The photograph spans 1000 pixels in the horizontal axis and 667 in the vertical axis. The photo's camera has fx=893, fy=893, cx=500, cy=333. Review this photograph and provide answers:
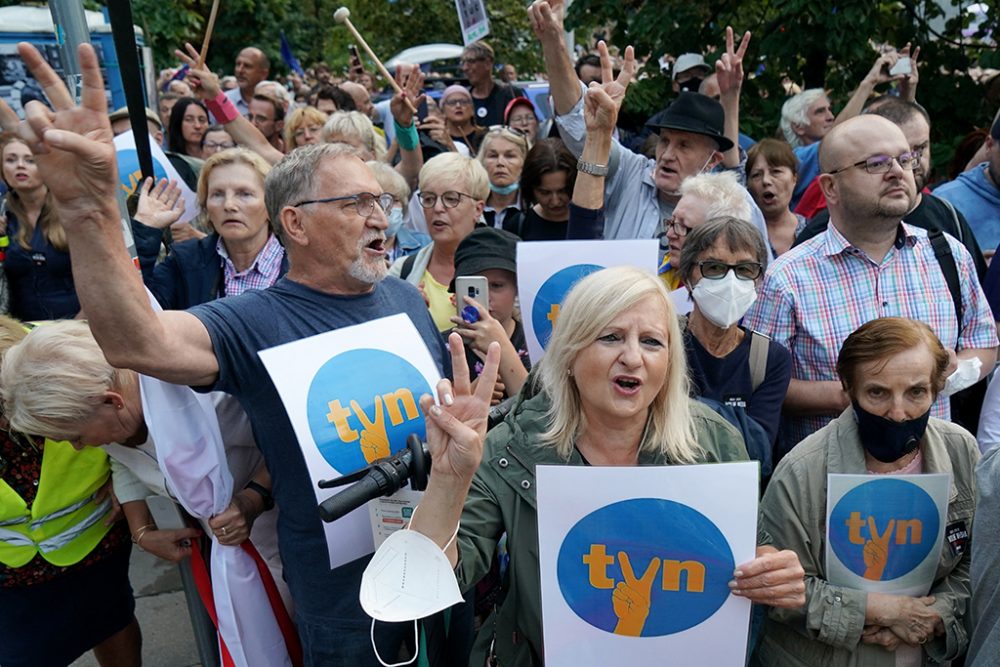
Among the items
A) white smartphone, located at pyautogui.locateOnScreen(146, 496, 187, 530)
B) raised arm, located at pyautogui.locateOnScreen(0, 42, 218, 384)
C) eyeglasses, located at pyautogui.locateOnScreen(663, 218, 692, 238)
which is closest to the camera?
raised arm, located at pyautogui.locateOnScreen(0, 42, 218, 384)

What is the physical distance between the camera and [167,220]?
4125 millimetres

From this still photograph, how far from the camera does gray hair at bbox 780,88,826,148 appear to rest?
6340mm

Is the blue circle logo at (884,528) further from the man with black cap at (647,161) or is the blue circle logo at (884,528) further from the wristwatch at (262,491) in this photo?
the man with black cap at (647,161)

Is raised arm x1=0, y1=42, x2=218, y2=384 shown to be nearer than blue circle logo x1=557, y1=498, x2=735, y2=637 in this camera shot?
Yes

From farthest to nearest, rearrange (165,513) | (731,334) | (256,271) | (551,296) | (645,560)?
(256,271), (551,296), (731,334), (165,513), (645,560)

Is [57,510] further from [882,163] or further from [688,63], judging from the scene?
[688,63]

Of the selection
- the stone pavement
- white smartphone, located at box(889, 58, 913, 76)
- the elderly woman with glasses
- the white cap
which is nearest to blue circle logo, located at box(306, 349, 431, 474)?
the elderly woman with glasses

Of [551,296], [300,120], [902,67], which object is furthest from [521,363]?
[902,67]

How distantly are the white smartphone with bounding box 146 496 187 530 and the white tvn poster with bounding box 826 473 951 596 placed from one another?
1981mm

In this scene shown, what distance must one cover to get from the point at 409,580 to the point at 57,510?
168 cm

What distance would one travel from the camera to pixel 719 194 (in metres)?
3.46

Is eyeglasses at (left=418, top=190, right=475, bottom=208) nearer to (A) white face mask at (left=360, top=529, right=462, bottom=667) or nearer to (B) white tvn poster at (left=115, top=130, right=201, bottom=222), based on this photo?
(B) white tvn poster at (left=115, top=130, right=201, bottom=222)

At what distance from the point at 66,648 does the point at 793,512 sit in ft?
8.31

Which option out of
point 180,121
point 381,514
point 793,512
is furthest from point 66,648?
point 180,121
